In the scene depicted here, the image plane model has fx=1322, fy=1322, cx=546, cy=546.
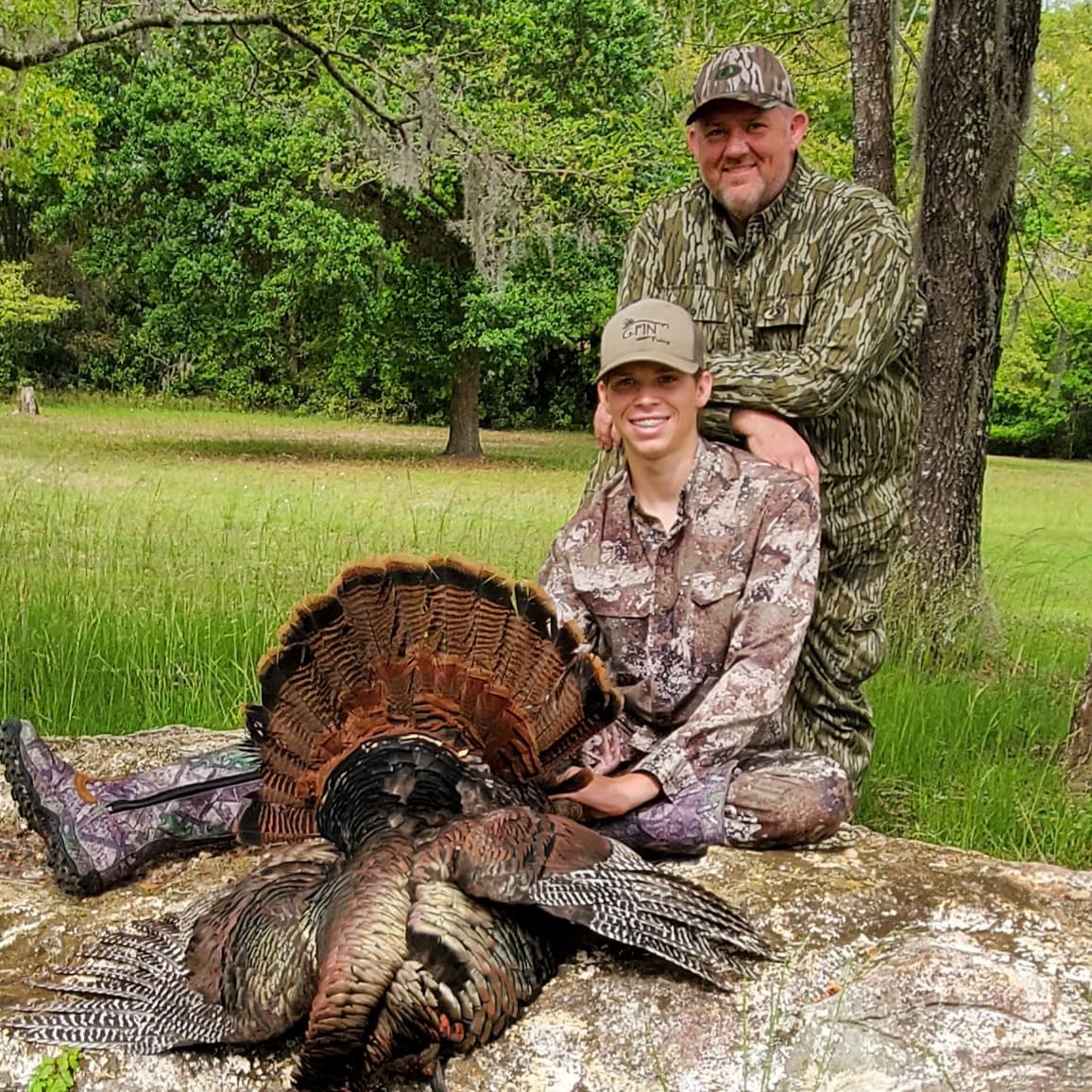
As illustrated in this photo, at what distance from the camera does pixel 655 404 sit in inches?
132

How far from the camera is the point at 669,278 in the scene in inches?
152

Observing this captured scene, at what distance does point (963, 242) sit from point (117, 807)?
5.00 meters

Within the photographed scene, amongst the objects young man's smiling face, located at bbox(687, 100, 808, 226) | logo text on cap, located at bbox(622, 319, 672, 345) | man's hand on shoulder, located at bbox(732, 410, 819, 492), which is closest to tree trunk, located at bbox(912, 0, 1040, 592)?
young man's smiling face, located at bbox(687, 100, 808, 226)

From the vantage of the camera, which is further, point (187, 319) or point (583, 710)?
point (187, 319)

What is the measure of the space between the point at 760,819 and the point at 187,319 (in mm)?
24868

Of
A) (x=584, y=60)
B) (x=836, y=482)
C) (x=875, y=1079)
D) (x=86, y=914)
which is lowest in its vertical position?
(x=86, y=914)

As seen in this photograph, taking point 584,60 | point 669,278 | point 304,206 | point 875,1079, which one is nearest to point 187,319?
point 304,206

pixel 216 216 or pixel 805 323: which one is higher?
pixel 216 216

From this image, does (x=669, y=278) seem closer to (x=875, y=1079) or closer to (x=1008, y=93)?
(x=875, y=1079)

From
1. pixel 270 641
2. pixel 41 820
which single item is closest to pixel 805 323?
pixel 41 820

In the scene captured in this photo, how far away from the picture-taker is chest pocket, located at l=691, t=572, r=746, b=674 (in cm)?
344

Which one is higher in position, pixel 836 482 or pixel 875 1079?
pixel 836 482

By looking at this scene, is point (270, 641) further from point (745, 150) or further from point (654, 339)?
point (745, 150)

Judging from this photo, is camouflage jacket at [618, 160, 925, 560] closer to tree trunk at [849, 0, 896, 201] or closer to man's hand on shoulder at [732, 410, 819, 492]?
man's hand on shoulder at [732, 410, 819, 492]
